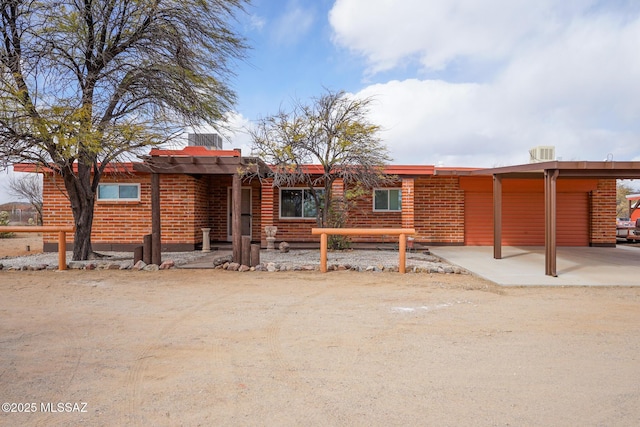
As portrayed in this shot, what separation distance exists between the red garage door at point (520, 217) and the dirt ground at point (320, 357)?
27.0 feet

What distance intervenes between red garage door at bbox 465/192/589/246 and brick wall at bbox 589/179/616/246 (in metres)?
0.28

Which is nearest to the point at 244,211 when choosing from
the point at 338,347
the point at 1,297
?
the point at 1,297

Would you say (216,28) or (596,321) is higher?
(216,28)

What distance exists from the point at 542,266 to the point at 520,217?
19.4 ft

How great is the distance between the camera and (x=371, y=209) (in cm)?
1520

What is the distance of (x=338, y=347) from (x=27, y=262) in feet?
33.5

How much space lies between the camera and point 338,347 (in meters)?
4.54

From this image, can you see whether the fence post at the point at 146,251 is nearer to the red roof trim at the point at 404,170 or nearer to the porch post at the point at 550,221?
the red roof trim at the point at 404,170

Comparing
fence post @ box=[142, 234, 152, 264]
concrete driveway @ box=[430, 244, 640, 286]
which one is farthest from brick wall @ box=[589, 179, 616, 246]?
fence post @ box=[142, 234, 152, 264]

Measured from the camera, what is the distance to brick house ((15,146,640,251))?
14.0m

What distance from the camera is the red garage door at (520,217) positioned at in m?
15.8

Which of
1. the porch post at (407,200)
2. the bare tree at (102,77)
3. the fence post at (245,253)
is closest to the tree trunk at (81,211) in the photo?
the bare tree at (102,77)

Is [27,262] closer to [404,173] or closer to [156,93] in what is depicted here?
[156,93]

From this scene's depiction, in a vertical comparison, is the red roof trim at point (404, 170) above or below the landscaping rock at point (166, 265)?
above
